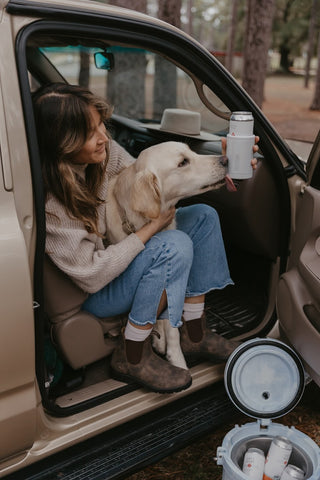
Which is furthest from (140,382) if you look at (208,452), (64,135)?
(64,135)

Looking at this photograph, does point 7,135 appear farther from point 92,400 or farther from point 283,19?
point 283,19

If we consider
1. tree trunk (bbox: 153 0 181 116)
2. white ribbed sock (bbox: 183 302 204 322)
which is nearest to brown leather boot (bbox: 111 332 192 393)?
white ribbed sock (bbox: 183 302 204 322)

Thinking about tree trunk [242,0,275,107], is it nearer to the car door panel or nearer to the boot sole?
the car door panel

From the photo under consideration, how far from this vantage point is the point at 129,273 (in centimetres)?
211

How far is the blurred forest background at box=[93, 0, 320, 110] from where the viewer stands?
368 inches

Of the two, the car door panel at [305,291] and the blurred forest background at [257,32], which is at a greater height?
the blurred forest background at [257,32]

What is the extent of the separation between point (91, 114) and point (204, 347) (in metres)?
1.26

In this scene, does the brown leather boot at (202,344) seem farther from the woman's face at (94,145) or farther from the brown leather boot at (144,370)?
the woman's face at (94,145)

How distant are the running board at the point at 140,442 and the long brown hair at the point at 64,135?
3.01 ft

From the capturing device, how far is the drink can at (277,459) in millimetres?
1878

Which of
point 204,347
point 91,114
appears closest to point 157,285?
point 204,347

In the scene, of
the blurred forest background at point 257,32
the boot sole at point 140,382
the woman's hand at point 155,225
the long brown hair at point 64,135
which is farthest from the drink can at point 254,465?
the blurred forest background at point 257,32

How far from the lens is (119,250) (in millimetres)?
2006

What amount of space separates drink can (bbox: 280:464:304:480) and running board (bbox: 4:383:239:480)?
46 centimetres
